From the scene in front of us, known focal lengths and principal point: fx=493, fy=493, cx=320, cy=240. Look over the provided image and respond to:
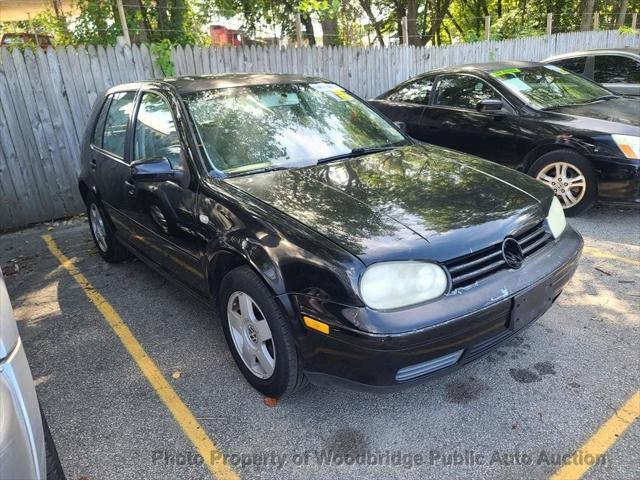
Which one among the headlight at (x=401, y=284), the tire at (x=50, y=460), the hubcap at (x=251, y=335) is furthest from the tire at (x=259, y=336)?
the tire at (x=50, y=460)

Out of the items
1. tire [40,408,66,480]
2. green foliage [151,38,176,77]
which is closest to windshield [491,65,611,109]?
green foliage [151,38,176,77]

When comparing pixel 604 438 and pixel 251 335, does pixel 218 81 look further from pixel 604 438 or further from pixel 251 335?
pixel 604 438

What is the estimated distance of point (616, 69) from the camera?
773 cm

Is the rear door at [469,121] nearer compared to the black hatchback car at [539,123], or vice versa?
the black hatchback car at [539,123]

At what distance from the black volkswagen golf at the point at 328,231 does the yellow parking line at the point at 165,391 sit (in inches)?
15.4

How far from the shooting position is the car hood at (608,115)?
4.75 m

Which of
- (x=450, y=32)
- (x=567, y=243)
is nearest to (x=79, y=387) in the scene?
(x=567, y=243)

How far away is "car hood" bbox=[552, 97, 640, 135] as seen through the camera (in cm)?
475

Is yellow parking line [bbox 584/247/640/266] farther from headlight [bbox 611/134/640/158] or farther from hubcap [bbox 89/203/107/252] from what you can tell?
hubcap [bbox 89/203/107/252]

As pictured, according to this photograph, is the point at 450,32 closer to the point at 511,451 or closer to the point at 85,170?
the point at 85,170

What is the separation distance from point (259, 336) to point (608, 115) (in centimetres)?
446

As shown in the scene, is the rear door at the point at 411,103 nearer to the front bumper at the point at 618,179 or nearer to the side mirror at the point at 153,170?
the front bumper at the point at 618,179

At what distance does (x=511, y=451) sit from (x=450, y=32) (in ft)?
94.8

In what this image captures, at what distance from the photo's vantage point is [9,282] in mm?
4590
